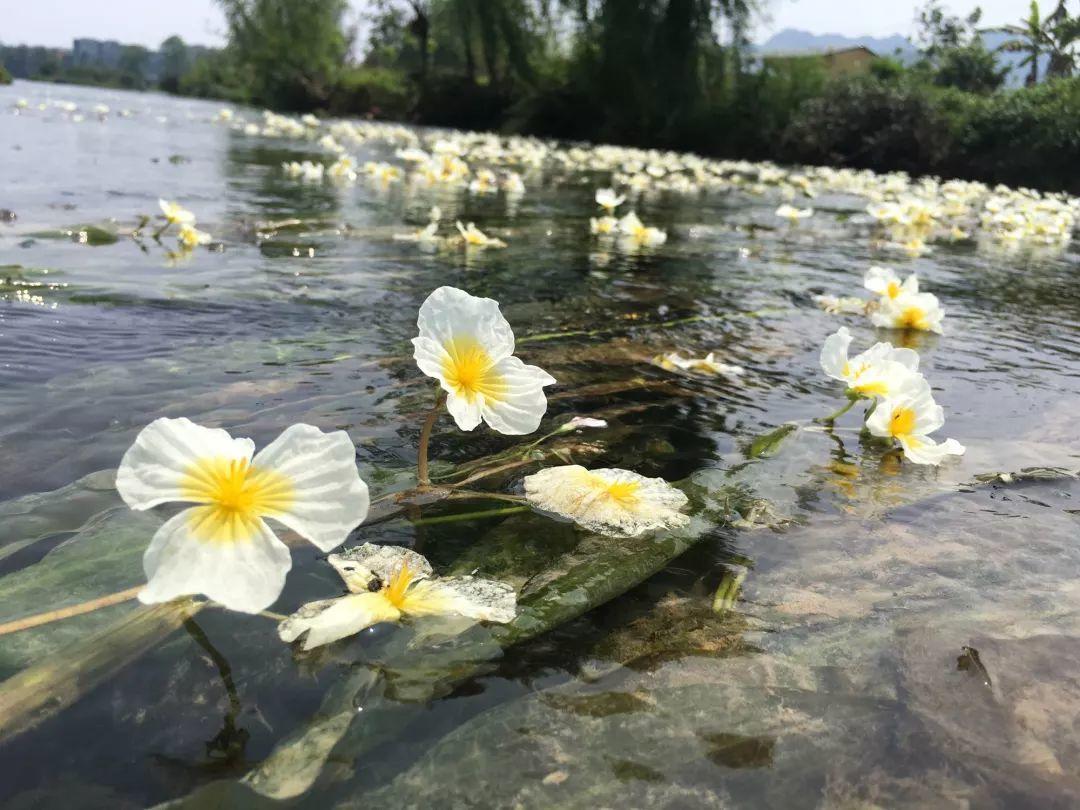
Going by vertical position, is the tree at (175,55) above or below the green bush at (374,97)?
above

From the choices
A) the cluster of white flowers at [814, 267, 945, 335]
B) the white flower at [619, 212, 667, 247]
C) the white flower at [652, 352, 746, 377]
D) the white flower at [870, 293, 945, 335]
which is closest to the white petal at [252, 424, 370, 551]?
the white flower at [652, 352, 746, 377]

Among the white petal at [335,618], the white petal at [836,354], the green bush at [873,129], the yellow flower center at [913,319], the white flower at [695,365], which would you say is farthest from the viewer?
the green bush at [873,129]

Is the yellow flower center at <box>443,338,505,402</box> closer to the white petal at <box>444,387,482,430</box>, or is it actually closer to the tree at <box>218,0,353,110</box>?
the white petal at <box>444,387,482,430</box>

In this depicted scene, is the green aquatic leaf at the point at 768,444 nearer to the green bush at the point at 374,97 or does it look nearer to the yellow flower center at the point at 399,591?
the yellow flower center at the point at 399,591

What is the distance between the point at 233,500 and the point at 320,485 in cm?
10

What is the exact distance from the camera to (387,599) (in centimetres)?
119

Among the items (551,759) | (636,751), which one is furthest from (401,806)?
(636,751)

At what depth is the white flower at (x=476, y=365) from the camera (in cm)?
143

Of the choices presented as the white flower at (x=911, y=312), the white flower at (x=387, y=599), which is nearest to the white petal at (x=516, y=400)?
the white flower at (x=387, y=599)

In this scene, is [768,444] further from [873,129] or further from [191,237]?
[873,129]

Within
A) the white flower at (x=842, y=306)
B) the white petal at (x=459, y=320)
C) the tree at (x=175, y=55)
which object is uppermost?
the tree at (x=175, y=55)

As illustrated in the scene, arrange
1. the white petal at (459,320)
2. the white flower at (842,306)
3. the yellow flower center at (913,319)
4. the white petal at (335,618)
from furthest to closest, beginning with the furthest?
the white flower at (842,306)
the yellow flower center at (913,319)
the white petal at (459,320)
the white petal at (335,618)

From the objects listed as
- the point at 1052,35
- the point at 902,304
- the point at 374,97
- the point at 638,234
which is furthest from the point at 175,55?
the point at 902,304

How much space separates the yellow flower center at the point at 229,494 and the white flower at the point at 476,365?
0.41 metres
